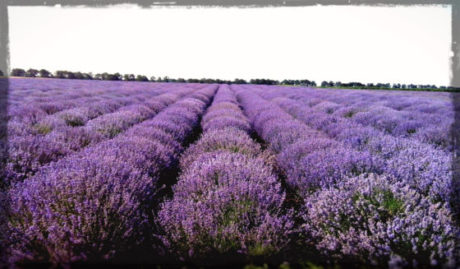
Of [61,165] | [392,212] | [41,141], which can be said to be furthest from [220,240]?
[41,141]

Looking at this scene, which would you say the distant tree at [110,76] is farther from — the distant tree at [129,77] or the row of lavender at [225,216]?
the row of lavender at [225,216]

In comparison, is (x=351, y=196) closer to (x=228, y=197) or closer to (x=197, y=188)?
(x=228, y=197)

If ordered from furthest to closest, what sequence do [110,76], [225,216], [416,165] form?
[110,76] < [416,165] < [225,216]

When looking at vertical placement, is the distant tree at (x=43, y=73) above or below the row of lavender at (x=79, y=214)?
above

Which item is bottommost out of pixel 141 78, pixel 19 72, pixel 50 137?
pixel 50 137

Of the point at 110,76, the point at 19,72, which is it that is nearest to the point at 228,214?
the point at 110,76

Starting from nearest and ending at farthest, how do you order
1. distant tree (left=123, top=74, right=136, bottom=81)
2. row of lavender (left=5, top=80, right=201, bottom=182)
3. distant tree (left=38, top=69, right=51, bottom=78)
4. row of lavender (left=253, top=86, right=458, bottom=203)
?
row of lavender (left=253, top=86, right=458, bottom=203)
row of lavender (left=5, top=80, right=201, bottom=182)
distant tree (left=38, top=69, right=51, bottom=78)
distant tree (left=123, top=74, right=136, bottom=81)

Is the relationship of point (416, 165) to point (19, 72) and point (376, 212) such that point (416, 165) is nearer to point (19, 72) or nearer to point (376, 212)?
point (376, 212)

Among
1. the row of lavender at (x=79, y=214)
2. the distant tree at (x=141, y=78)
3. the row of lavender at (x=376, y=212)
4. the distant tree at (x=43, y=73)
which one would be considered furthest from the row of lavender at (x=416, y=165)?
the distant tree at (x=43, y=73)

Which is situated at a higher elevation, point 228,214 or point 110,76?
point 110,76

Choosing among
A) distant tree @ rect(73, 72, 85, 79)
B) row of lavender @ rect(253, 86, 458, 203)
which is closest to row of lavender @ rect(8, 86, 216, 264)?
row of lavender @ rect(253, 86, 458, 203)

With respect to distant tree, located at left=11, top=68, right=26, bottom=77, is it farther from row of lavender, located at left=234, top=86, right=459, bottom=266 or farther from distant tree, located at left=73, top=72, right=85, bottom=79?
row of lavender, located at left=234, top=86, right=459, bottom=266
